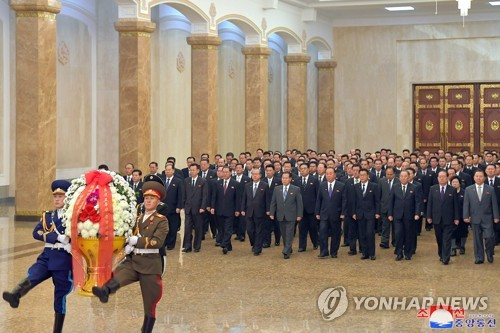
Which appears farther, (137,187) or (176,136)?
(176,136)

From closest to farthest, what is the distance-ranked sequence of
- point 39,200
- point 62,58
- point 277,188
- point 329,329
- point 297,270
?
point 329,329 → point 297,270 → point 277,188 → point 39,200 → point 62,58

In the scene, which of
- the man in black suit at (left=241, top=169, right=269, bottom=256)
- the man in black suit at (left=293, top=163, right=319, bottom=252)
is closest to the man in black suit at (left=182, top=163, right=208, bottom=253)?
the man in black suit at (left=241, top=169, right=269, bottom=256)

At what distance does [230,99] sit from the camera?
32875mm

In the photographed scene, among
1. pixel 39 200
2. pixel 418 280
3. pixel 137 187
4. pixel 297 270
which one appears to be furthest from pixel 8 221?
pixel 418 280

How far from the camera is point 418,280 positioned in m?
12.7

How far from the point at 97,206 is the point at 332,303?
3887 mm

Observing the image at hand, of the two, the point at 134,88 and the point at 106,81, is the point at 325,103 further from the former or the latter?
the point at 134,88

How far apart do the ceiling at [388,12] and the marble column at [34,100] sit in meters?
13.6

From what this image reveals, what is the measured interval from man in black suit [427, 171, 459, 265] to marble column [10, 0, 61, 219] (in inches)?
323

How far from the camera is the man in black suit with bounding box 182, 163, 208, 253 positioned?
1566 cm

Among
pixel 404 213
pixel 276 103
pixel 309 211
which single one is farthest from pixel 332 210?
pixel 276 103

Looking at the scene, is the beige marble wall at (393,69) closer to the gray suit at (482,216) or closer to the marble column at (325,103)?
the marble column at (325,103)

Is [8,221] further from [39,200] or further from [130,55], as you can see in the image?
[130,55]

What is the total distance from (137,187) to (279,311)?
6.44 metres
